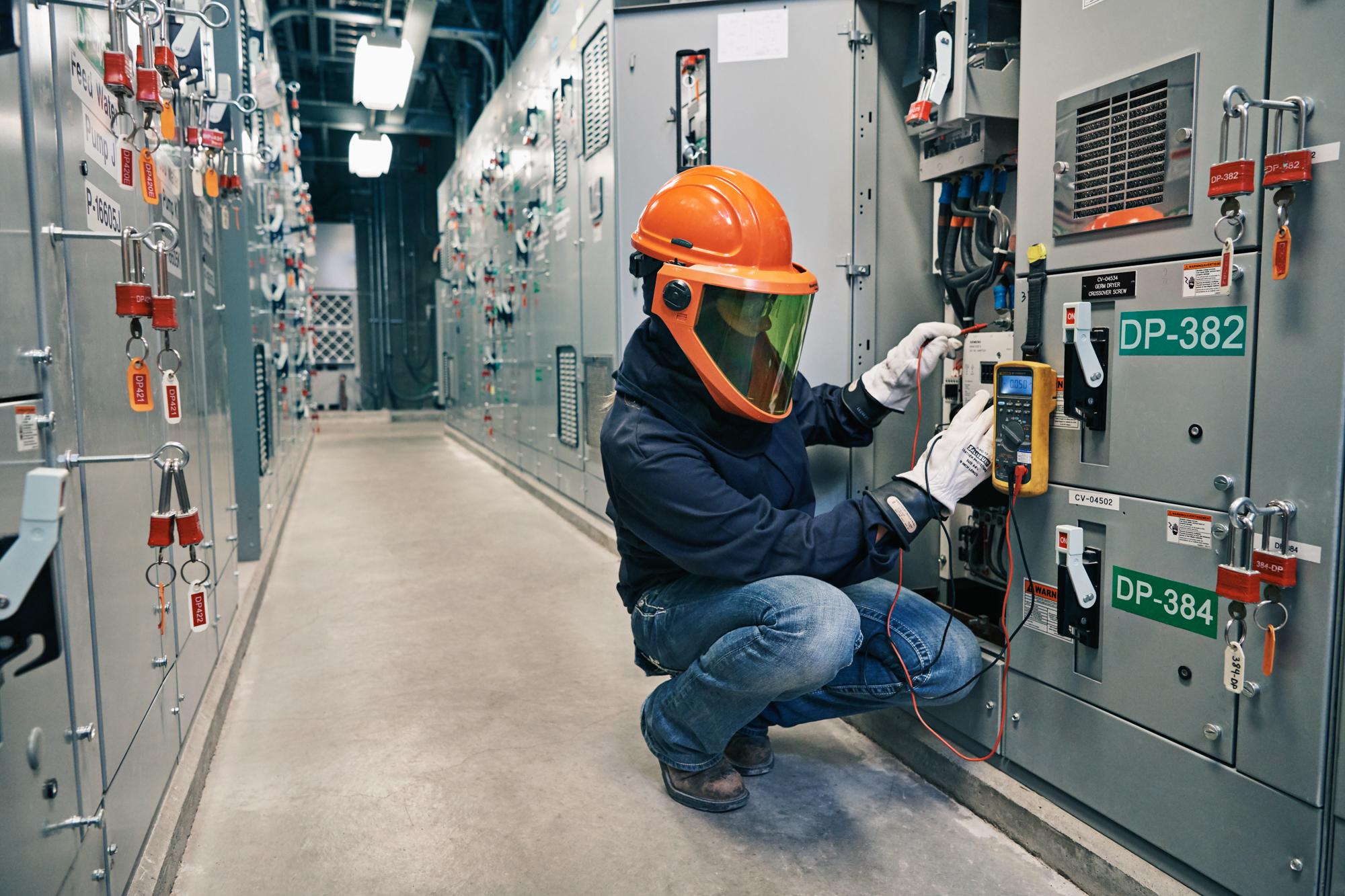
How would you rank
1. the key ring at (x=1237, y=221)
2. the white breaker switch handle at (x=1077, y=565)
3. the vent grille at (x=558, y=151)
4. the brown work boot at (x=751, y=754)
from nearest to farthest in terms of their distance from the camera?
the key ring at (x=1237, y=221) < the white breaker switch handle at (x=1077, y=565) < the brown work boot at (x=751, y=754) < the vent grille at (x=558, y=151)

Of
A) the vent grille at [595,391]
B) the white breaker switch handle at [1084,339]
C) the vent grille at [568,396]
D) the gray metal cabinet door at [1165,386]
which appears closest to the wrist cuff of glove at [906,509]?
the gray metal cabinet door at [1165,386]

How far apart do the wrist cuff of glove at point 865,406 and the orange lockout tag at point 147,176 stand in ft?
5.40

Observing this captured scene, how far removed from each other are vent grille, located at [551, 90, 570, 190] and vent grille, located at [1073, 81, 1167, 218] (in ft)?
12.4

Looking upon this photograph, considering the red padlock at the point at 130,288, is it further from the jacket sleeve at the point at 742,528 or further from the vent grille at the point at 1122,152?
the vent grille at the point at 1122,152

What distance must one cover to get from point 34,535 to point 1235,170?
1654 mm

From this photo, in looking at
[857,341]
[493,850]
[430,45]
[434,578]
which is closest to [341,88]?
[430,45]

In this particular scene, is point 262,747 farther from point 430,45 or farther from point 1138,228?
point 430,45

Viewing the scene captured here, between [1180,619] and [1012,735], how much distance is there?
541 millimetres

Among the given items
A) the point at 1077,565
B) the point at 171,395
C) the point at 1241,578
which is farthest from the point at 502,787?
the point at 1241,578

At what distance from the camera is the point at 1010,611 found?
199cm

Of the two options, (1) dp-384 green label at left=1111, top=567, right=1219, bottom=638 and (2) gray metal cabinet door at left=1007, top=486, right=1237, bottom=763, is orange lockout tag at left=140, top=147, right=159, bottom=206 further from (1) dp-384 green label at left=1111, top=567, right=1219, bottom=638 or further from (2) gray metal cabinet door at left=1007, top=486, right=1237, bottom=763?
(1) dp-384 green label at left=1111, top=567, right=1219, bottom=638

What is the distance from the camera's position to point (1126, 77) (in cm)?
164

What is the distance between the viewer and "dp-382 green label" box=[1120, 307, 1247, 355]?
1.48 metres

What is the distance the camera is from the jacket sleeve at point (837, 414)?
230 centimetres
